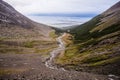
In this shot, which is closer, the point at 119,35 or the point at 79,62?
the point at 79,62

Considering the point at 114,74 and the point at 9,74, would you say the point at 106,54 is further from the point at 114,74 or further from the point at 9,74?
the point at 9,74

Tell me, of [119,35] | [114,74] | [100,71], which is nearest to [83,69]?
[100,71]

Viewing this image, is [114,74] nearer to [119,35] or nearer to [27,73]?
[27,73]

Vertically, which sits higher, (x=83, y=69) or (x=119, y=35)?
(x=119, y=35)

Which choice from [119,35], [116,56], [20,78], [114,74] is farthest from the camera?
[119,35]

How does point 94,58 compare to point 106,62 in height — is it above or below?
above

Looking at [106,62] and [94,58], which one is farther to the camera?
[94,58]

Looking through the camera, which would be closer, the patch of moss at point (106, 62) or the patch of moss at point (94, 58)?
the patch of moss at point (106, 62)

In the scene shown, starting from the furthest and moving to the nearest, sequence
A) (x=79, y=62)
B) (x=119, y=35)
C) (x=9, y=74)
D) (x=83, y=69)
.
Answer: (x=119, y=35), (x=79, y=62), (x=83, y=69), (x=9, y=74)

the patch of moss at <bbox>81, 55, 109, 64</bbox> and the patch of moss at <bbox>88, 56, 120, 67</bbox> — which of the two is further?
the patch of moss at <bbox>81, 55, 109, 64</bbox>
